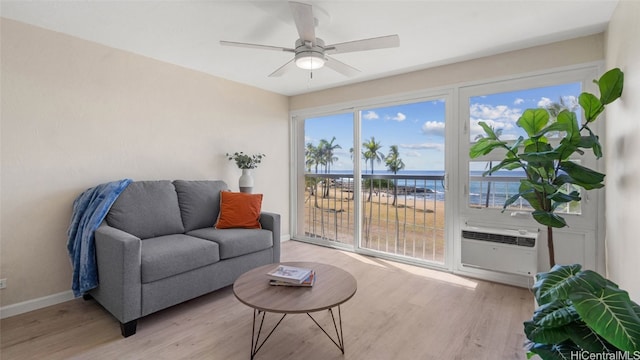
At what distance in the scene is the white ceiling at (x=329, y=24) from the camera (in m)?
2.05

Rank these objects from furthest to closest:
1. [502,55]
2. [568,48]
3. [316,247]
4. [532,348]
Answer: [316,247], [502,55], [568,48], [532,348]

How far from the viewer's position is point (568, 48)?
254 cm

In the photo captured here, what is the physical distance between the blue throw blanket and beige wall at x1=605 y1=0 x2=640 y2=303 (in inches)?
135

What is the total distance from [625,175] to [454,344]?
149cm

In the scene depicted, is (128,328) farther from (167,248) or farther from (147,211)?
(147,211)

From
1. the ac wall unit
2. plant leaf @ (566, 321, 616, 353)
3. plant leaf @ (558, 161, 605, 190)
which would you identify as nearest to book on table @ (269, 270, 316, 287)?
plant leaf @ (566, 321, 616, 353)

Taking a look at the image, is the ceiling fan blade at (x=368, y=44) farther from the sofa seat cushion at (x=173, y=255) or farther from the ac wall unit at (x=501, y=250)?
the ac wall unit at (x=501, y=250)

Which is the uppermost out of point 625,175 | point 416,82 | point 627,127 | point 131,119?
point 416,82

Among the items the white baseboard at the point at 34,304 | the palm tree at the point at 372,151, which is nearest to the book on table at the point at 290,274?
the white baseboard at the point at 34,304

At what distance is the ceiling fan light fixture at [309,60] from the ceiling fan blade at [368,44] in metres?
0.09

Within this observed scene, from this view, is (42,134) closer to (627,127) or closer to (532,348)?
(532,348)

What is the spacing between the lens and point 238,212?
9.77ft

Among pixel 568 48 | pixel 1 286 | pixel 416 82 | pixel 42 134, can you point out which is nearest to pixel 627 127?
pixel 568 48

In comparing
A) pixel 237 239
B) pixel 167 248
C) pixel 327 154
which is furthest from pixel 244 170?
pixel 167 248
